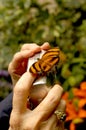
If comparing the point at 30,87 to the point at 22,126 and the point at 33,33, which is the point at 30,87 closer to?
the point at 22,126

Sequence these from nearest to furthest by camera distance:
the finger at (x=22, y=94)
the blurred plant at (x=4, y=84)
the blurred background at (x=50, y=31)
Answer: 1. the finger at (x=22, y=94)
2. the blurred background at (x=50, y=31)
3. the blurred plant at (x=4, y=84)

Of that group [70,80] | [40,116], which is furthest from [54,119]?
[70,80]

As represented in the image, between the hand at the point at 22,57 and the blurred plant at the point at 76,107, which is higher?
the hand at the point at 22,57

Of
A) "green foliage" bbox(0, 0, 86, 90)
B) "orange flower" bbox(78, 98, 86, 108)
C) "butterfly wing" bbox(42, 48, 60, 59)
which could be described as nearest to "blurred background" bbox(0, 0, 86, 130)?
"green foliage" bbox(0, 0, 86, 90)

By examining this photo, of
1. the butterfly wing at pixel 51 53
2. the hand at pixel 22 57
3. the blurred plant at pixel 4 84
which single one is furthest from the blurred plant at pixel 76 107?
the butterfly wing at pixel 51 53

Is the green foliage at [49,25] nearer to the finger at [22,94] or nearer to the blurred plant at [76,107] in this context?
the blurred plant at [76,107]

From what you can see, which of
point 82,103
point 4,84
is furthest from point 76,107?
point 4,84
